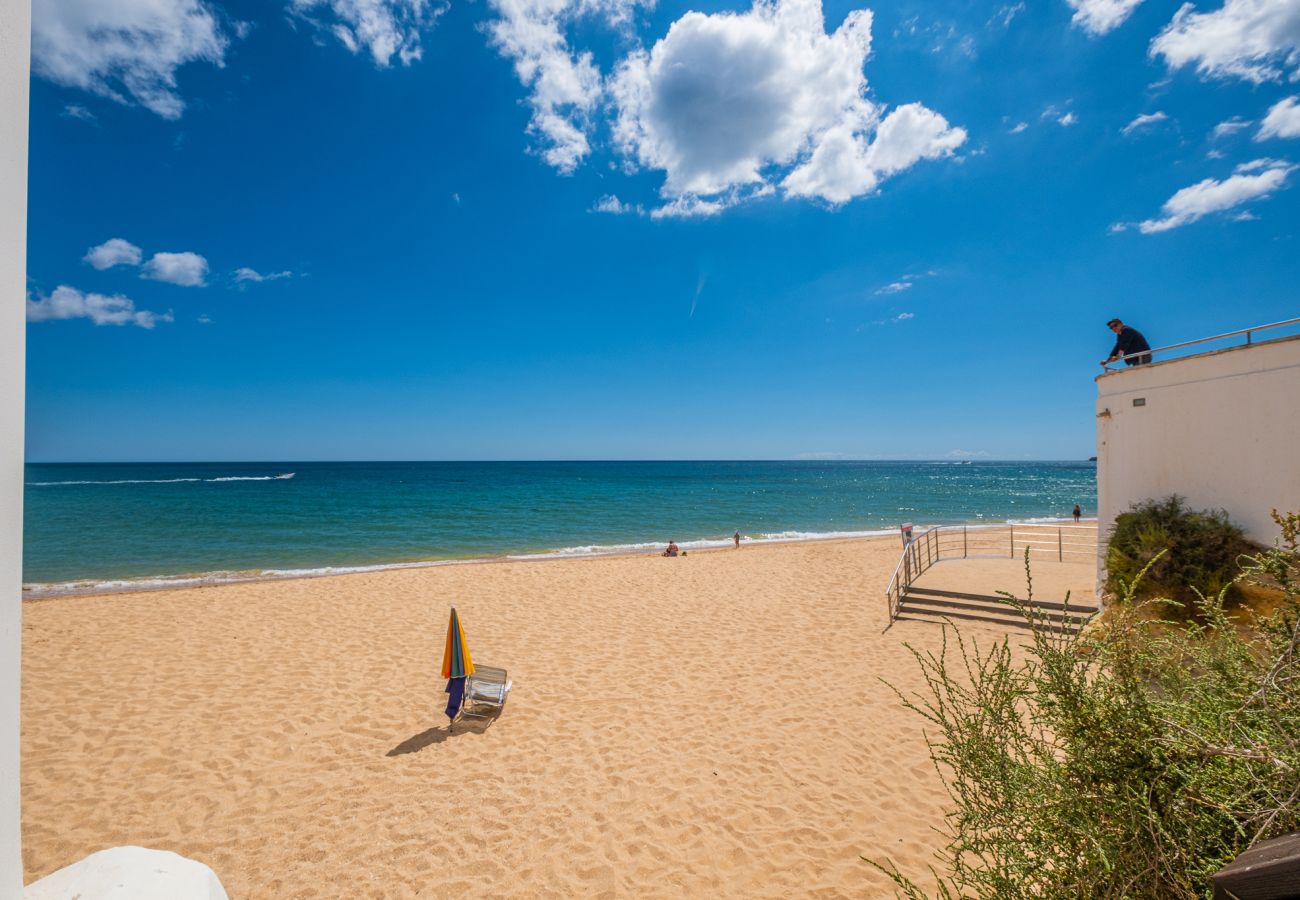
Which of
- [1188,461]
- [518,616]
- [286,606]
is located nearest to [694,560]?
[518,616]

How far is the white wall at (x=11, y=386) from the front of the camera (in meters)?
1.45

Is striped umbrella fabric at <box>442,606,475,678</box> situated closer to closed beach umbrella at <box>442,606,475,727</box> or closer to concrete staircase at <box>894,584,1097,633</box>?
closed beach umbrella at <box>442,606,475,727</box>

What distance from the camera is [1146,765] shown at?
2.30 m

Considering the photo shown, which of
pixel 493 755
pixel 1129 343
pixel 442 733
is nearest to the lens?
pixel 493 755

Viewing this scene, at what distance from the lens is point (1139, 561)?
860 centimetres

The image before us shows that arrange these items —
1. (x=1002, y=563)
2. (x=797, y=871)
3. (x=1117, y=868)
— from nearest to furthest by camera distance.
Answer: (x=1117, y=868)
(x=797, y=871)
(x=1002, y=563)

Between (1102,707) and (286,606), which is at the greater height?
(1102,707)

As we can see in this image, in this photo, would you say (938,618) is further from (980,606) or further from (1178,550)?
(1178,550)

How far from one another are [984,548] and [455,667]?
23.3 m

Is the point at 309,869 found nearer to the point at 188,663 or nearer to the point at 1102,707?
the point at 1102,707

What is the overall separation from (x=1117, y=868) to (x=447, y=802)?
6020 millimetres

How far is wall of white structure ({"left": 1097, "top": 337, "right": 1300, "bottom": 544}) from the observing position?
7.52m

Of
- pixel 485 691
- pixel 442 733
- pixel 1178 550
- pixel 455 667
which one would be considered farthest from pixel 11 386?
pixel 1178 550

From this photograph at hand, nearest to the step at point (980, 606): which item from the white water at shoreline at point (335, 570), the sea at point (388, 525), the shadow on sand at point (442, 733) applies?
the shadow on sand at point (442, 733)
